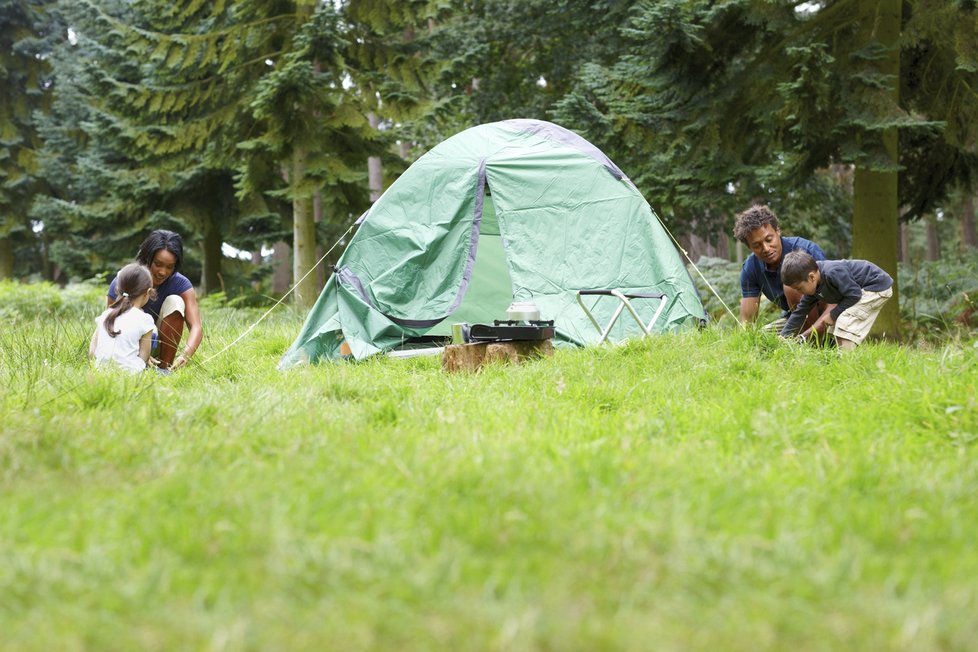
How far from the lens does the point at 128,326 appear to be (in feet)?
15.7

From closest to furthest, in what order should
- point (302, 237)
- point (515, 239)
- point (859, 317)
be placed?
point (859, 317) → point (515, 239) → point (302, 237)

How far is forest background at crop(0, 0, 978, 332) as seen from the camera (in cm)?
737

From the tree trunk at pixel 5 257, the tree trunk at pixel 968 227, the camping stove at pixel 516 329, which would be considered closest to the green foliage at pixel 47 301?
the camping stove at pixel 516 329

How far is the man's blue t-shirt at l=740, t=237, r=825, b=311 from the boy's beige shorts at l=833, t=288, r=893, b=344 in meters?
0.65

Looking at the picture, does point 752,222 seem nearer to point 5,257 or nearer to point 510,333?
point 510,333

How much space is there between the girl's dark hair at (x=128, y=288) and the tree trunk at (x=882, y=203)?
229 inches

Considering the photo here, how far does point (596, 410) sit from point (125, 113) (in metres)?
9.93

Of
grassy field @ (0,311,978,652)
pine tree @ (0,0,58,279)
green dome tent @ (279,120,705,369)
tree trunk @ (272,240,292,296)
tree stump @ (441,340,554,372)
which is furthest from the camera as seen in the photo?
tree trunk @ (272,240,292,296)

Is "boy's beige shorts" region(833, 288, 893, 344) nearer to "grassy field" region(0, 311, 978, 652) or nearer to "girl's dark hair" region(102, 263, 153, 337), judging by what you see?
"grassy field" region(0, 311, 978, 652)

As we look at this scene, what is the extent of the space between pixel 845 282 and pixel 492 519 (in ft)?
11.3

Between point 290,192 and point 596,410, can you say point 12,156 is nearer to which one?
point 290,192

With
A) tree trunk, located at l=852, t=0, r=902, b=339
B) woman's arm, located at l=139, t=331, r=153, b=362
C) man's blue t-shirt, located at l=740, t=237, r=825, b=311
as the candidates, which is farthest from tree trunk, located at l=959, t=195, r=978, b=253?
woman's arm, located at l=139, t=331, r=153, b=362

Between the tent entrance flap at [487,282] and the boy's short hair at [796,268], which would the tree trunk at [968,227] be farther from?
the boy's short hair at [796,268]

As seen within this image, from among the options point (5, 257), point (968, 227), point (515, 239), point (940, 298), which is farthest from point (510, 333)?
point (5, 257)
